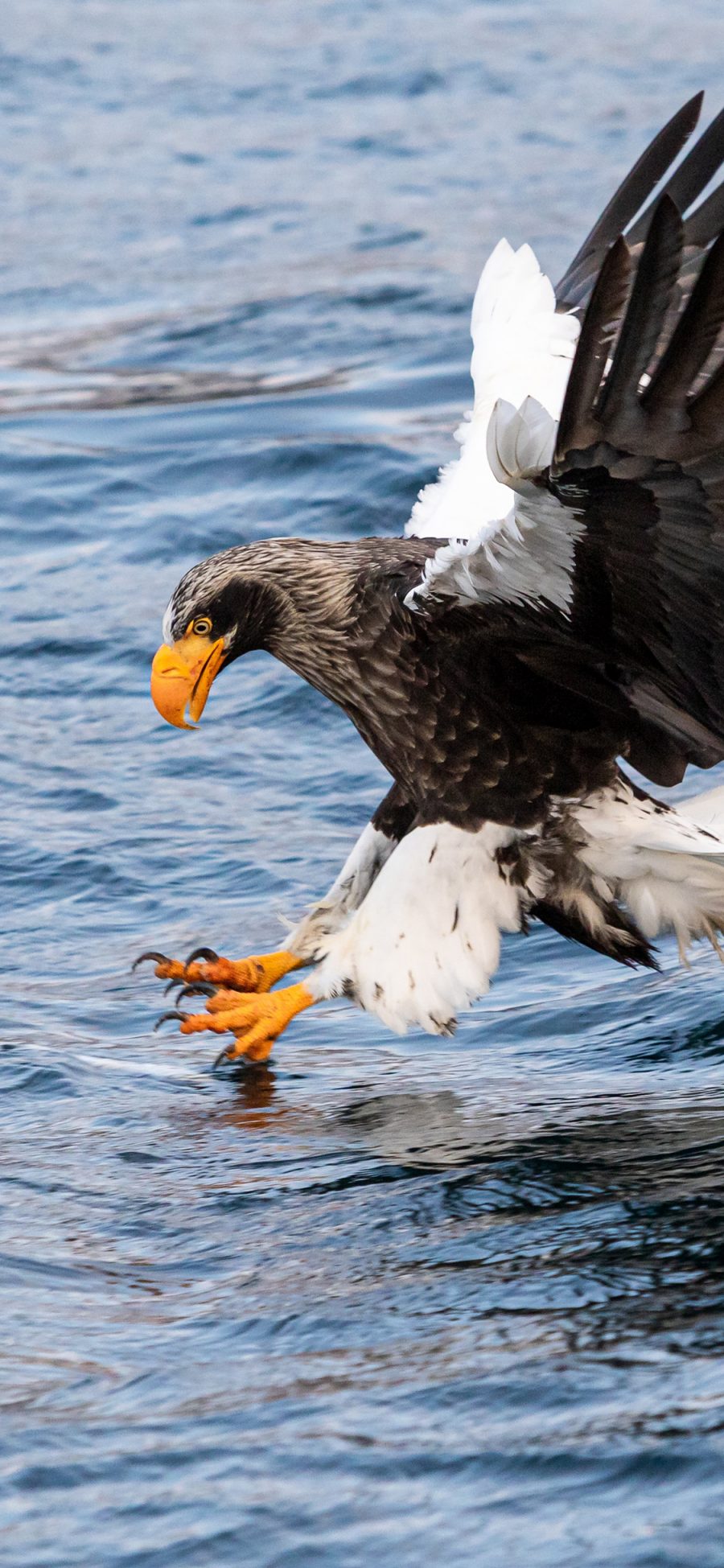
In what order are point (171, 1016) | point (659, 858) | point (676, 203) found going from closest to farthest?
point (676, 203), point (659, 858), point (171, 1016)

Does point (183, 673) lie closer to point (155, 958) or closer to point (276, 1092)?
point (155, 958)

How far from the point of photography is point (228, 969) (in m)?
5.07

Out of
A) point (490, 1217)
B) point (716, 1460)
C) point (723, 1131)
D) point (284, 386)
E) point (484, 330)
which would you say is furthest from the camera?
point (284, 386)

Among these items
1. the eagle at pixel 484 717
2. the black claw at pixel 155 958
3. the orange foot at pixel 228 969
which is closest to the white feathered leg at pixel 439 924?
the eagle at pixel 484 717

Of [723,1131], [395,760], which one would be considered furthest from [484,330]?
[723,1131]

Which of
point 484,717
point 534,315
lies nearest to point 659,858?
point 484,717

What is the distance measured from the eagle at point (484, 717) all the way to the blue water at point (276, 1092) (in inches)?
10.2

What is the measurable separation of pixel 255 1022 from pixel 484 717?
2.83 feet

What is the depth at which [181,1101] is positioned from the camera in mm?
4691

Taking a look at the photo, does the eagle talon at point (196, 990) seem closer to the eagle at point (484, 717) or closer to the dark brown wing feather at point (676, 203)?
the eagle at point (484, 717)

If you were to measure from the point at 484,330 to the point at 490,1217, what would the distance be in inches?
96.8

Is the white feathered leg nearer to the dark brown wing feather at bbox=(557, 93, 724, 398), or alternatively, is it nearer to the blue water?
the blue water

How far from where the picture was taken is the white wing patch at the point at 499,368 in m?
5.23

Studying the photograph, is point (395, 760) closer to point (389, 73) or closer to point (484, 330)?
point (484, 330)
